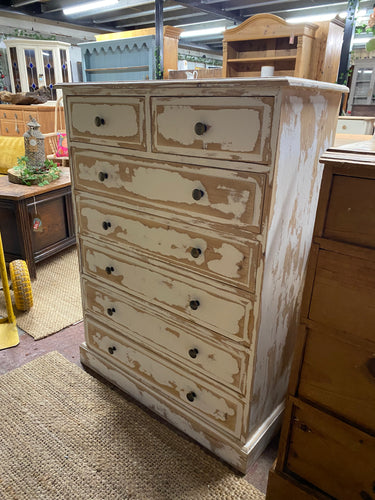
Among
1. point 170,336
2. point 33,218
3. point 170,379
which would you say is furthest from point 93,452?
point 33,218

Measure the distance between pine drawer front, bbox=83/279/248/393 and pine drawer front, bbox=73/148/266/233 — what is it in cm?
48

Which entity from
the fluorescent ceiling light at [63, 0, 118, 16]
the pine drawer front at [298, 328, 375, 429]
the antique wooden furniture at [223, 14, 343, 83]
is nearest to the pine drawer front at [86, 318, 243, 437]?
the pine drawer front at [298, 328, 375, 429]

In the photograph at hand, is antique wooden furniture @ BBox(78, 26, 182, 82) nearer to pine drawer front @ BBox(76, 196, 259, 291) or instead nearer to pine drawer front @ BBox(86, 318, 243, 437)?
pine drawer front @ BBox(76, 196, 259, 291)

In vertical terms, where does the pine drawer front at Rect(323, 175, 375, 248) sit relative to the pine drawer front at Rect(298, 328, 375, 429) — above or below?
above

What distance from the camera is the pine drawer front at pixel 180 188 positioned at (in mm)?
1163

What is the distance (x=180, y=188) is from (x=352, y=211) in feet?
2.05

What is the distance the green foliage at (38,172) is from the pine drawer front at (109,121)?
167cm

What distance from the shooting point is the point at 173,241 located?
4.69 feet

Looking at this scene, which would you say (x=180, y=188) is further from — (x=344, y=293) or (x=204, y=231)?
(x=344, y=293)

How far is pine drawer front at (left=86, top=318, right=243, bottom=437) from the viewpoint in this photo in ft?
4.86

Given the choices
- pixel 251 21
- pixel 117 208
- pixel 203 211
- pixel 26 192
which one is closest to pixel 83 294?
pixel 117 208

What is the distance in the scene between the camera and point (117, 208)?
5.30 ft

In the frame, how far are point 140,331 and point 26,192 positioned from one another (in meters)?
1.82

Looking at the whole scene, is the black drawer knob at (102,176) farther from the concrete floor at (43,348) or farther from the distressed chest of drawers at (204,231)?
the concrete floor at (43,348)
